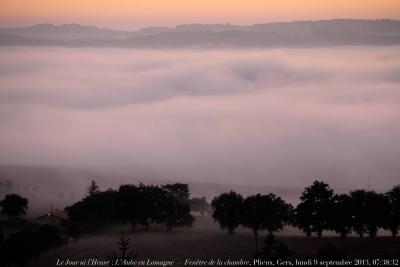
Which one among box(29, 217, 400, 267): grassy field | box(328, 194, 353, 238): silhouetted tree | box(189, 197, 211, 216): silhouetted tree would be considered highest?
box(189, 197, 211, 216): silhouetted tree

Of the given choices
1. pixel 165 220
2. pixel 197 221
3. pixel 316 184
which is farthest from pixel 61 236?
pixel 316 184

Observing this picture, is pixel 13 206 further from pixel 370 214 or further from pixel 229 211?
pixel 370 214

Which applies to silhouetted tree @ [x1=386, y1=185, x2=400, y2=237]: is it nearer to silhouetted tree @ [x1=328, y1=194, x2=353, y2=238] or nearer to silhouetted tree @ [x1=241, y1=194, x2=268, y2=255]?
silhouetted tree @ [x1=328, y1=194, x2=353, y2=238]

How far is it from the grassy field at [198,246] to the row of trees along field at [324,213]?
219 cm

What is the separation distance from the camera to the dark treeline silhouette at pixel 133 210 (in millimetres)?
132875

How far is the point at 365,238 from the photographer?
11306 centimetres

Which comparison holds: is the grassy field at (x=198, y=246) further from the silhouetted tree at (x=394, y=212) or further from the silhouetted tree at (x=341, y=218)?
the silhouetted tree at (x=394, y=212)

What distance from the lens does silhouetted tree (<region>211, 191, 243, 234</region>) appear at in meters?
125

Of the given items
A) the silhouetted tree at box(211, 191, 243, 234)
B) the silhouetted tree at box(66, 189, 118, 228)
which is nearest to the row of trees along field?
the silhouetted tree at box(211, 191, 243, 234)

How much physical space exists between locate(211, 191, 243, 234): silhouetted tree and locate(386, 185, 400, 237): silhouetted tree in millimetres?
22326

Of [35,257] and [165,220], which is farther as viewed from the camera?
[165,220]

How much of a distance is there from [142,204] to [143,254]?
2114 centimetres

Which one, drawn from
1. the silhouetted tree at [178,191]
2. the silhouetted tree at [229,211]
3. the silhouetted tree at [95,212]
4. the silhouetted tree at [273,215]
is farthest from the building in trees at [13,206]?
the silhouetted tree at [273,215]

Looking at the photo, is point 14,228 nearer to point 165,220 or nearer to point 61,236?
point 61,236
